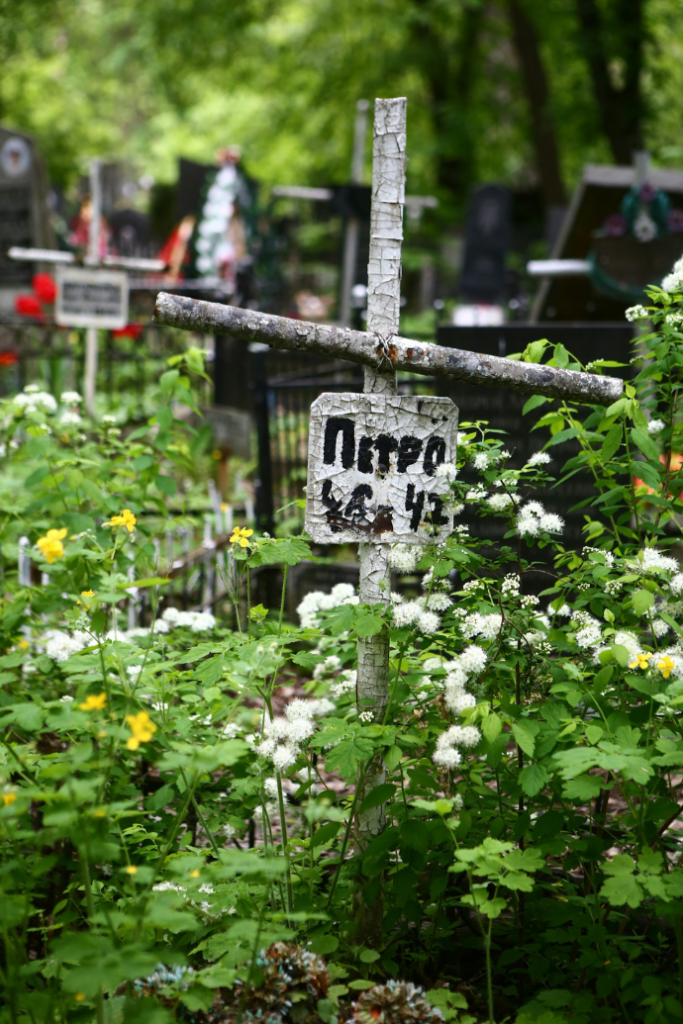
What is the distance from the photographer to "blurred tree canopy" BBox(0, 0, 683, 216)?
16.5 meters

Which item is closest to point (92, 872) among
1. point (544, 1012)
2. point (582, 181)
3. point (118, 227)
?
point (544, 1012)

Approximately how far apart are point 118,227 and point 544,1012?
1866 centimetres

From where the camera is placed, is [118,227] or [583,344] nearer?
[583,344]

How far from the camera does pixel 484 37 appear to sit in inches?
804

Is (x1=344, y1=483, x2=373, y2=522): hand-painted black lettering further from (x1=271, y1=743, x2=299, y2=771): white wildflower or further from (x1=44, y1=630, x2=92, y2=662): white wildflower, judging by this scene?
(x1=44, y1=630, x2=92, y2=662): white wildflower

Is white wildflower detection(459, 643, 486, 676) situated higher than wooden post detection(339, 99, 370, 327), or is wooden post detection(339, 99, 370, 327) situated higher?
wooden post detection(339, 99, 370, 327)

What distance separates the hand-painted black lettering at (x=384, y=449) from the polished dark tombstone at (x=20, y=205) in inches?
361

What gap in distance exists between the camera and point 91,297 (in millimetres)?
7051

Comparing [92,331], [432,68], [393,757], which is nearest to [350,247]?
[92,331]

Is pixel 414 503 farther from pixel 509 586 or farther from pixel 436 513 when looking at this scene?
pixel 509 586

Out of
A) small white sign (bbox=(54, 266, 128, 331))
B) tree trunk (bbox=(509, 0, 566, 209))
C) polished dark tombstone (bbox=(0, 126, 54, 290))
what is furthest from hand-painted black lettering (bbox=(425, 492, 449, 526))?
tree trunk (bbox=(509, 0, 566, 209))

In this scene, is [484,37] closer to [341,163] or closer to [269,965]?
[341,163]

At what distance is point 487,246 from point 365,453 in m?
12.9

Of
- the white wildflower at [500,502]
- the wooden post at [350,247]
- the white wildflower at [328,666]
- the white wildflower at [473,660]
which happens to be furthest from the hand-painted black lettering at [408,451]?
Result: the wooden post at [350,247]
